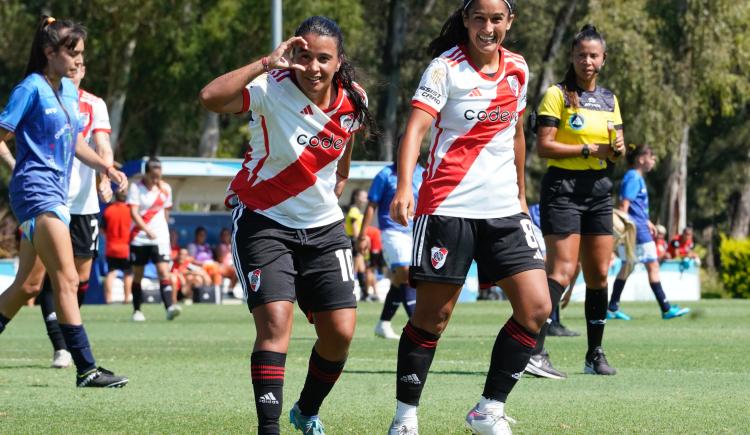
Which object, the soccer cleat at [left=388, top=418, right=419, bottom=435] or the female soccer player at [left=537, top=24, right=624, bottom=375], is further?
the female soccer player at [left=537, top=24, right=624, bottom=375]

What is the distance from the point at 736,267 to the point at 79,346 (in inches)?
967

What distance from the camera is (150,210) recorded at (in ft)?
60.4

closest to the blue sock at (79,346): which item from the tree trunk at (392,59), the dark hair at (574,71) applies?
the dark hair at (574,71)

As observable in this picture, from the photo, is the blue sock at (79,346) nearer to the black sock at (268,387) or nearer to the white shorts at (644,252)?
the black sock at (268,387)

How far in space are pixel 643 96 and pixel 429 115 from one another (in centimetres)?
3034

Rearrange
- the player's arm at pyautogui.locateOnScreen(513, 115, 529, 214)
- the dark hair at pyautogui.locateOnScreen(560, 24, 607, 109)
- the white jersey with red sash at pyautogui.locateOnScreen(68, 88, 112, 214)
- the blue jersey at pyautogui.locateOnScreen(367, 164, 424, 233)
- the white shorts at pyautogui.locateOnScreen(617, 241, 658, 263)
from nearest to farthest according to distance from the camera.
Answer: the player's arm at pyautogui.locateOnScreen(513, 115, 529, 214) → the dark hair at pyautogui.locateOnScreen(560, 24, 607, 109) → the white jersey with red sash at pyautogui.locateOnScreen(68, 88, 112, 214) → the blue jersey at pyautogui.locateOnScreen(367, 164, 424, 233) → the white shorts at pyautogui.locateOnScreen(617, 241, 658, 263)

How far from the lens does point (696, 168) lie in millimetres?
55000

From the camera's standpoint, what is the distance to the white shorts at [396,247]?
1339 centimetres

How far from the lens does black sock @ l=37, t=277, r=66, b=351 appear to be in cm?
1016

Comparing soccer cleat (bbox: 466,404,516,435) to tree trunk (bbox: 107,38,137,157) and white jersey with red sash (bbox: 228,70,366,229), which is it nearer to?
white jersey with red sash (bbox: 228,70,366,229)

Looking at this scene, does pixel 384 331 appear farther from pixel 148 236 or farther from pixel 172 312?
pixel 148 236

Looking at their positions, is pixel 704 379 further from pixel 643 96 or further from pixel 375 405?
pixel 643 96

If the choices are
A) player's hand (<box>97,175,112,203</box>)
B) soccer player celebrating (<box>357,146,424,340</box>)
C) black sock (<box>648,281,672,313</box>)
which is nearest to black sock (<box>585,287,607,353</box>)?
player's hand (<box>97,175,112,203</box>)

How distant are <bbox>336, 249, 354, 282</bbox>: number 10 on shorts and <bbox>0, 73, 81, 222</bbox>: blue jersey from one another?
2.93m
